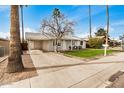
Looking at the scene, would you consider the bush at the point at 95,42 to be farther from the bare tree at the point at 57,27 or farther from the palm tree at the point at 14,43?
the palm tree at the point at 14,43

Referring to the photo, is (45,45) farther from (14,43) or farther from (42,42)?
(14,43)

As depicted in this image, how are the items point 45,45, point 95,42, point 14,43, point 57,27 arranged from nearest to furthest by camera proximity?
point 14,43 → point 57,27 → point 45,45 → point 95,42

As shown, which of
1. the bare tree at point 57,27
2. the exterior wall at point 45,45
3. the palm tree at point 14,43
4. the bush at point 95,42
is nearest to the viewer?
the palm tree at point 14,43

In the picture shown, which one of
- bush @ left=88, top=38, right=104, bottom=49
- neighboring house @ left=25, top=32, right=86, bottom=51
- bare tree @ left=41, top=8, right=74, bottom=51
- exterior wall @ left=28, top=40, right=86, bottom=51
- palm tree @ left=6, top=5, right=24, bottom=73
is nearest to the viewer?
palm tree @ left=6, top=5, right=24, bottom=73

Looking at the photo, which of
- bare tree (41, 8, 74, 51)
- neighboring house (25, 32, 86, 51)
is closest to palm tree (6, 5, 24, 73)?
bare tree (41, 8, 74, 51)

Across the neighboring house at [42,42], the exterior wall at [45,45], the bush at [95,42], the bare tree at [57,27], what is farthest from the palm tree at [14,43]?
the bush at [95,42]

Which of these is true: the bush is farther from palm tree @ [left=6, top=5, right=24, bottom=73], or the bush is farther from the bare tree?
palm tree @ [left=6, top=5, right=24, bottom=73]

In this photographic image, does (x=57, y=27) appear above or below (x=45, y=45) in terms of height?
above

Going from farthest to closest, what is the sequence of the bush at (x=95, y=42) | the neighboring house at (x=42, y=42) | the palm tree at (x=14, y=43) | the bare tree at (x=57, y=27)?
the bush at (x=95, y=42) < the neighboring house at (x=42, y=42) < the bare tree at (x=57, y=27) < the palm tree at (x=14, y=43)

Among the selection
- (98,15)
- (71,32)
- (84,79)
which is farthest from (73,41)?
(84,79)

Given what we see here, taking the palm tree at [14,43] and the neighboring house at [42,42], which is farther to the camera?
the neighboring house at [42,42]

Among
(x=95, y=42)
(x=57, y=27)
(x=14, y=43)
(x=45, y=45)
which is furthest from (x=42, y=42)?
(x=14, y=43)

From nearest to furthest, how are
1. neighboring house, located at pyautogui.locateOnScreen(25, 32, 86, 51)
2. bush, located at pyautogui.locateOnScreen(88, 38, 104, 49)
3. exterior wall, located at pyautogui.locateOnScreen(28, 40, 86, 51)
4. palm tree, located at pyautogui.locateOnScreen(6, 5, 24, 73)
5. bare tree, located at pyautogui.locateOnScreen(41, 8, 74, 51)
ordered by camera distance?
palm tree, located at pyautogui.locateOnScreen(6, 5, 24, 73) → bare tree, located at pyautogui.locateOnScreen(41, 8, 74, 51) → neighboring house, located at pyautogui.locateOnScreen(25, 32, 86, 51) → exterior wall, located at pyautogui.locateOnScreen(28, 40, 86, 51) → bush, located at pyautogui.locateOnScreen(88, 38, 104, 49)

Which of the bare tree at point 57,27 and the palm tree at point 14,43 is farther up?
the bare tree at point 57,27
